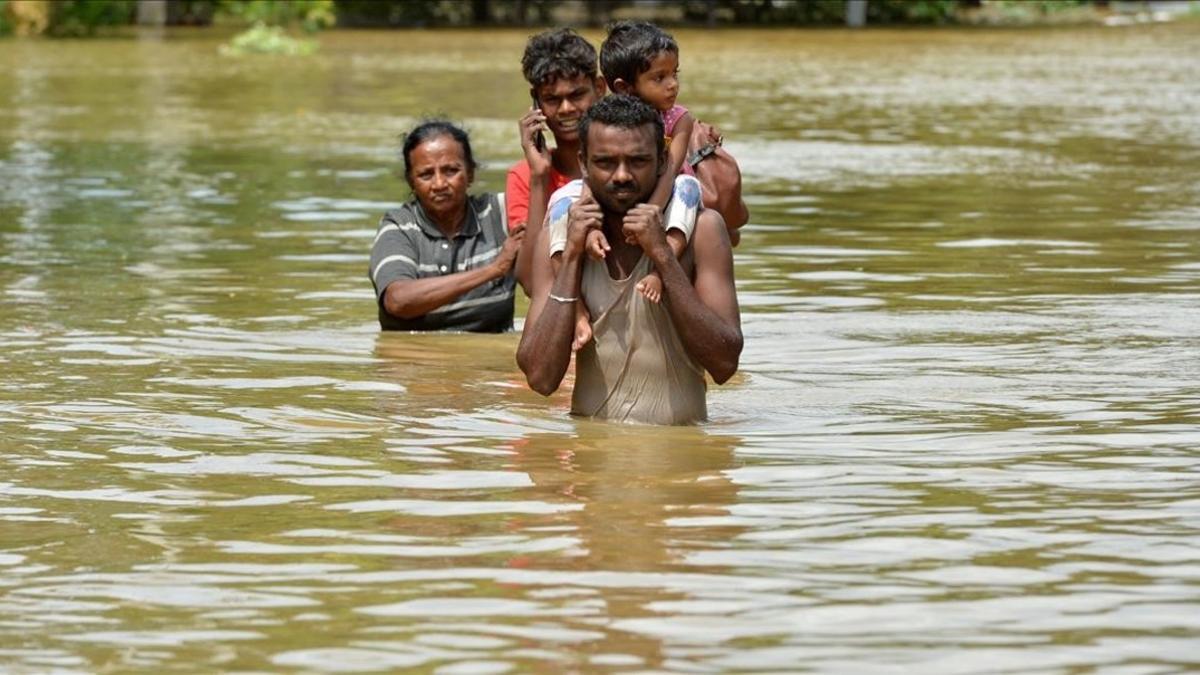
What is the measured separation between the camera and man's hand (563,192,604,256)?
7332mm

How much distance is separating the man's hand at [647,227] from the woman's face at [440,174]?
296 centimetres

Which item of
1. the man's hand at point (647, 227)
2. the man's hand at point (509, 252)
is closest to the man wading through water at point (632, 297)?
the man's hand at point (647, 227)

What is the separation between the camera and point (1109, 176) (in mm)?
18297

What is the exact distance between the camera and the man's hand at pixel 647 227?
7.24 m

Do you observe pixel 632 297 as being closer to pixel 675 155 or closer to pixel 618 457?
pixel 618 457

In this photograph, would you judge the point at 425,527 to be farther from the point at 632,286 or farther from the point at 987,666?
the point at 987,666

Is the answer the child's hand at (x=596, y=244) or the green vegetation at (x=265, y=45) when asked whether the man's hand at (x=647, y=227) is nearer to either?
the child's hand at (x=596, y=244)

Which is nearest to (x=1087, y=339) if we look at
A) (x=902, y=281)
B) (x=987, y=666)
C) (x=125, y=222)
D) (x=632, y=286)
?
(x=902, y=281)

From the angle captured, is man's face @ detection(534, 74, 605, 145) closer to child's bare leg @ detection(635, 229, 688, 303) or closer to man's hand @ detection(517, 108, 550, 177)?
man's hand @ detection(517, 108, 550, 177)

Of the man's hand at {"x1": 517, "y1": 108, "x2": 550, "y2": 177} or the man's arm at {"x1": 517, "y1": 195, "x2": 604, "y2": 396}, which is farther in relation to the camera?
the man's hand at {"x1": 517, "y1": 108, "x2": 550, "y2": 177}

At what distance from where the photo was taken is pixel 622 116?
730cm

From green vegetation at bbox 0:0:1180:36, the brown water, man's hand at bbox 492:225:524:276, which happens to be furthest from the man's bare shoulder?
green vegetation at bbox 0:0:1180:36

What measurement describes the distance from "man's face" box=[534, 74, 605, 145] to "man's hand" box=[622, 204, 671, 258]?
1.74 metres

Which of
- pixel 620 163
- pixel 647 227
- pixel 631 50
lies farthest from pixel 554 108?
pixel 647 227
